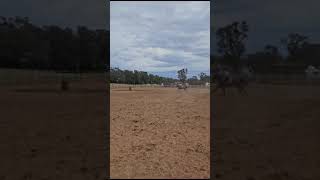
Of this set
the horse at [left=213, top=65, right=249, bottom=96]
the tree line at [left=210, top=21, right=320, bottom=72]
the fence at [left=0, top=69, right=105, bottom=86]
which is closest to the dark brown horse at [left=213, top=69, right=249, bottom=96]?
the horse at [left=213, top=65, right=249, bottom=96]

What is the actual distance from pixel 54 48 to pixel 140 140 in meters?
1.33

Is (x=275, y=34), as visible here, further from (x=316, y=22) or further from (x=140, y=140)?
(x=140, y=140)

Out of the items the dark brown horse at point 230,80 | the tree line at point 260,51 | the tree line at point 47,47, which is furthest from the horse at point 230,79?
the tree line at point 47,47

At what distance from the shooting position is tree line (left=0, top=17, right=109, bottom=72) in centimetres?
434

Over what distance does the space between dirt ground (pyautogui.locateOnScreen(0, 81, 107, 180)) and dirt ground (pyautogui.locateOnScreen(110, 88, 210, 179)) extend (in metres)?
0.21

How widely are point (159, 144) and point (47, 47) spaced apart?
1581 millimetres

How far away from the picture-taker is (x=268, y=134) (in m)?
3.99

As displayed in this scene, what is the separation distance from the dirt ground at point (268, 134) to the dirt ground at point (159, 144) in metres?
0.18

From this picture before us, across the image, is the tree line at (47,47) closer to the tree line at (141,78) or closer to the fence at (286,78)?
the fence at (286,78)

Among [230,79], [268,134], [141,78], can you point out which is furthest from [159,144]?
[141,78]

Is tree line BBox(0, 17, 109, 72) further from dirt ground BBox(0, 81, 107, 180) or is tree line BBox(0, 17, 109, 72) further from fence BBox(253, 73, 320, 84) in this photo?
fence BBox(253, 73, 320, 84)

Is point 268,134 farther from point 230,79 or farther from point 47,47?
point 47,47

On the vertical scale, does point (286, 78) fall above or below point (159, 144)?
above

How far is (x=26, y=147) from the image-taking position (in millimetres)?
3693
